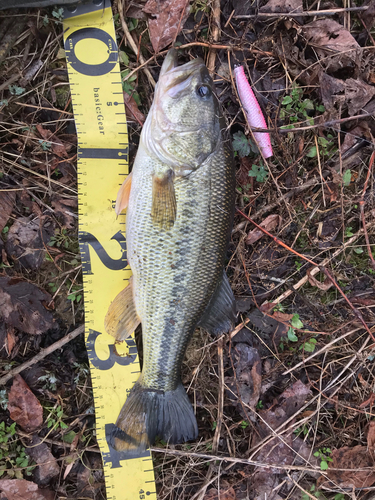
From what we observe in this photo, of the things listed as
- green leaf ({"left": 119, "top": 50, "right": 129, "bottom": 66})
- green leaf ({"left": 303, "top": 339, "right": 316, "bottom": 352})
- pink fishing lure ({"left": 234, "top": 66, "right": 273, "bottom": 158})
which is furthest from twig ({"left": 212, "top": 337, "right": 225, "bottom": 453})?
green leaf ({"left": 119, "top": 50, "right": 129, "bottom": 66})

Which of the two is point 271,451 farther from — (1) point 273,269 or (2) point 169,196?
(2) point 169,196

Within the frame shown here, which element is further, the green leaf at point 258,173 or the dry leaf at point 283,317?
the dry leaf at point 283,317

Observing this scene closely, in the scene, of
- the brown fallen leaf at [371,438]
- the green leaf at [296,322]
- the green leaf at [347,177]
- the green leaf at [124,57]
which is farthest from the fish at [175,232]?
the brown fallen leaf at [371,438]

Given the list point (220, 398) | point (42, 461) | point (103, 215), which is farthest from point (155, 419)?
point (103, 215)

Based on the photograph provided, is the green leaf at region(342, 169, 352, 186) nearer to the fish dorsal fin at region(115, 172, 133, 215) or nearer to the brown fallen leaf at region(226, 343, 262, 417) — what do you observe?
the brown fallen leaf at region(226, 343, 262, 417)

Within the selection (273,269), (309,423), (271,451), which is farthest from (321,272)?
(271,451)

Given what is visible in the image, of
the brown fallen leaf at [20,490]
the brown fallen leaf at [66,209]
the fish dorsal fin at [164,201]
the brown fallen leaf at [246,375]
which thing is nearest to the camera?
the fish dorsal fin at [164,201]

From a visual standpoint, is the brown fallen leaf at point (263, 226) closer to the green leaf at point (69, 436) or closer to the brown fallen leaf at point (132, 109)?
the brown fallen leaf at point (132, 109)
